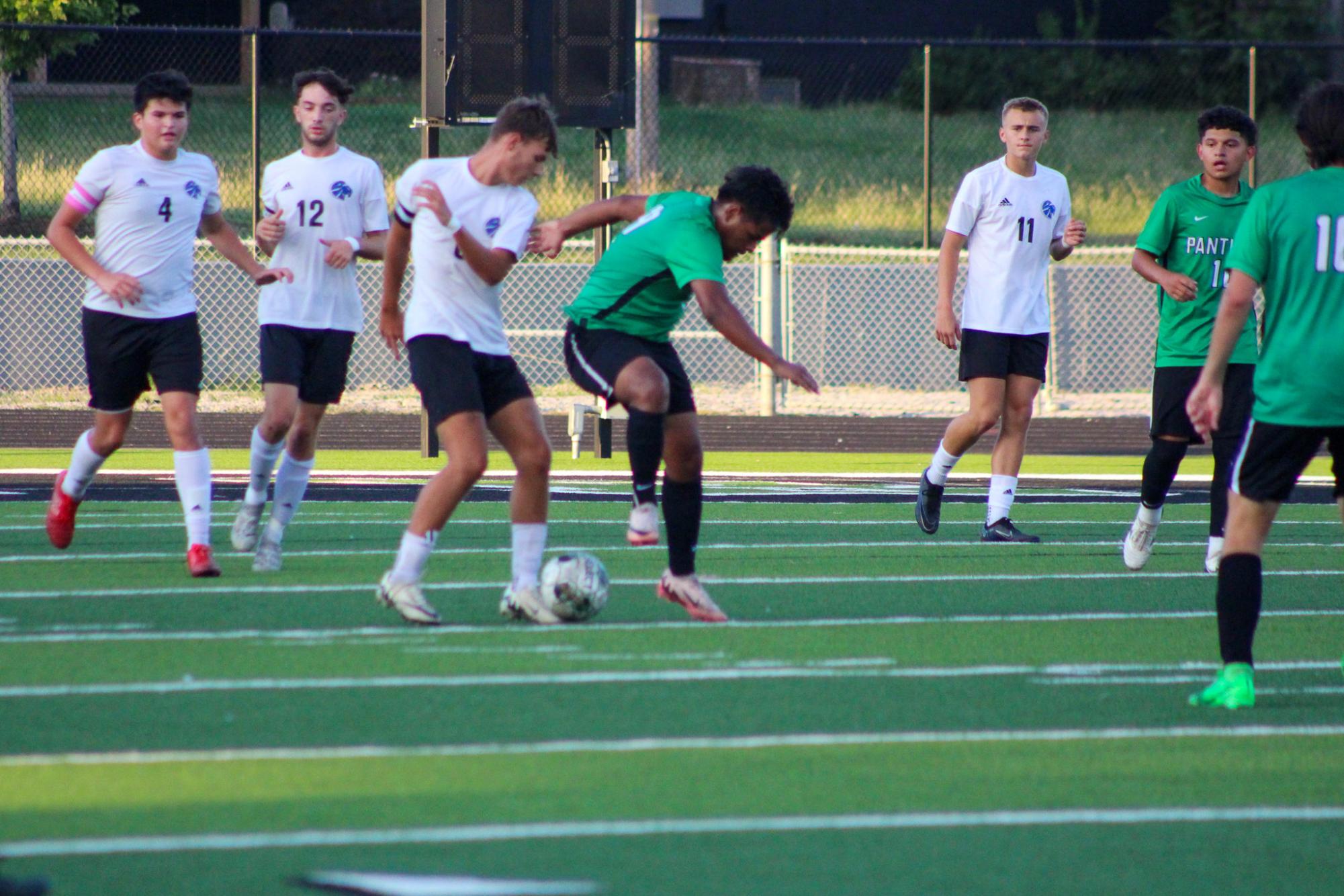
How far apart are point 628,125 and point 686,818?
9673mm

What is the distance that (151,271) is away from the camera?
7668mm

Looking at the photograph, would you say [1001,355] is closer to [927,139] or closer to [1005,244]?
[1005,244]

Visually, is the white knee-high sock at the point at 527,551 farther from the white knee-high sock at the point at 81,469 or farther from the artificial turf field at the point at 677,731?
the white knee-high sock at the point at 81,469

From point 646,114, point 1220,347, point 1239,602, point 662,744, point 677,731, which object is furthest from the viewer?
point 646,114

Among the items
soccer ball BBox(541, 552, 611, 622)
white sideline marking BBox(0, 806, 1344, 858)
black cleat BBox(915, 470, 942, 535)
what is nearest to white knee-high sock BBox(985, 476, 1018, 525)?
black cleat BBox(915, 470, 942, 535)

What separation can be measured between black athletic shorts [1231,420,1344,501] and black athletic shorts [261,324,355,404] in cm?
424

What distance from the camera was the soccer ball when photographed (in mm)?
6734

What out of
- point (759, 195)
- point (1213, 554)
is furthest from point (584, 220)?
point (1213, 554)

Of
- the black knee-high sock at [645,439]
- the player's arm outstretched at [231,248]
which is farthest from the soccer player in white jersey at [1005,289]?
the player's arm outstretched at [231,248]

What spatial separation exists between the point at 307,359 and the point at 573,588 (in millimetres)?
2152

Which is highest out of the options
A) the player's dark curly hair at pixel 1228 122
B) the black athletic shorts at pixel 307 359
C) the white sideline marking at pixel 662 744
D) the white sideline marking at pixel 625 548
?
the player's dark curly hair at pixel 1228 122

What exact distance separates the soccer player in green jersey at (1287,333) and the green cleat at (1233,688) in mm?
181

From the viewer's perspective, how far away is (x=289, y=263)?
26.6 feet

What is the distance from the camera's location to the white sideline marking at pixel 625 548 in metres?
8.41
